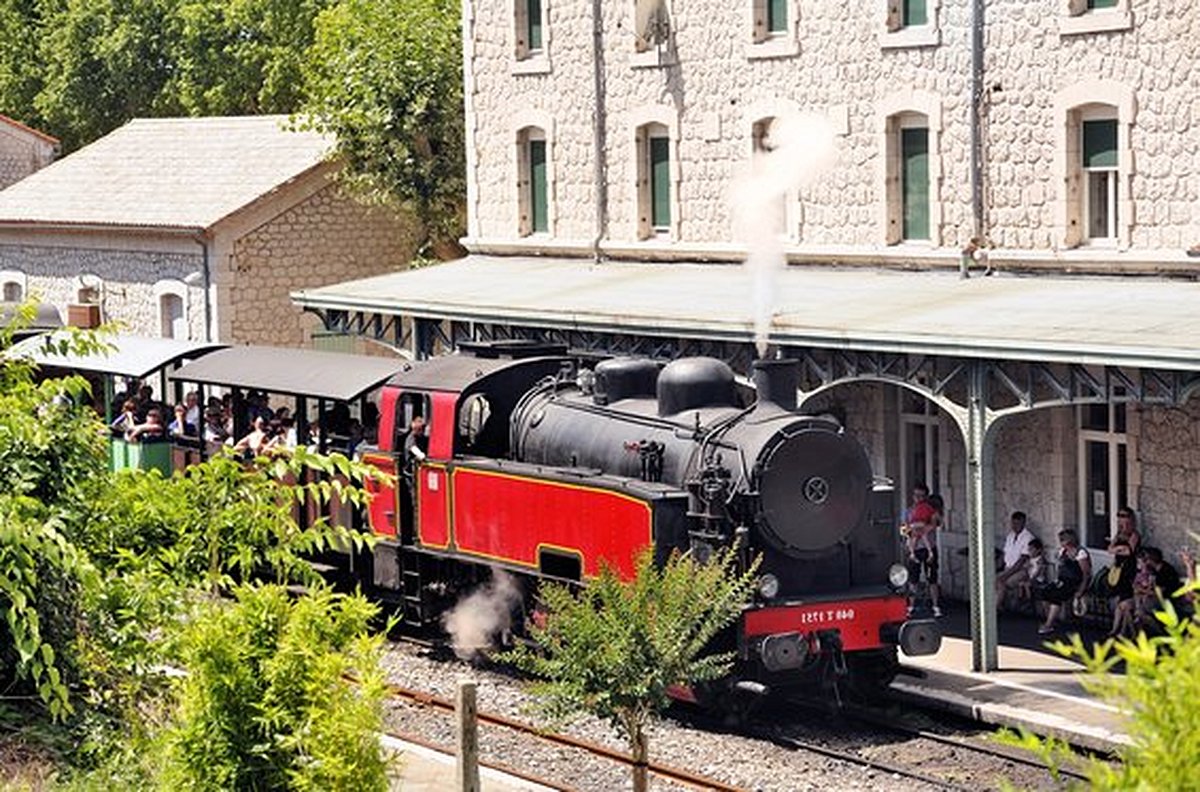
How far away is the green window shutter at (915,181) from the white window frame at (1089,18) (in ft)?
7.18

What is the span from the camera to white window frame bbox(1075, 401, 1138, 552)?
66.0 feet

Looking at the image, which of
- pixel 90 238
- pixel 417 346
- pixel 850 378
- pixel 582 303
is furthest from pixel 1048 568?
pixel 90 238

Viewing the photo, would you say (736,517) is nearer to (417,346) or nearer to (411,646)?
(411,646)

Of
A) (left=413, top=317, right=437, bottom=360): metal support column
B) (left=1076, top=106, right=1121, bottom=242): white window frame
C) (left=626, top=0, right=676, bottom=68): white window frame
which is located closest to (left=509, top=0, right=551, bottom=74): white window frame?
(left=626, top=0, right=676, bottom=68): white window frame

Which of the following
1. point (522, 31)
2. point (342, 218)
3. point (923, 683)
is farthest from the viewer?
point (342, 218)

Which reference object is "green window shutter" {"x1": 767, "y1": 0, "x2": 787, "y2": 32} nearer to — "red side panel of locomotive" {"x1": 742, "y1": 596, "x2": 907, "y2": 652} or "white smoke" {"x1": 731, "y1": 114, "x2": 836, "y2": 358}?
"white smoke" {"x1": 731, "y1": 114, "x2": 836, "y2": 358}

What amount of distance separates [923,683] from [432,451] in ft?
14.8

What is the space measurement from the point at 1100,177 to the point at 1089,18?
144 centimetres

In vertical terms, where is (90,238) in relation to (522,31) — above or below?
below

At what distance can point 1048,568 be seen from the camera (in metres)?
20.8

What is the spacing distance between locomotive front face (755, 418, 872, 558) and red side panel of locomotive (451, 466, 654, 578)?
2.89ft

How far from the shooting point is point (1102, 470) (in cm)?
2066

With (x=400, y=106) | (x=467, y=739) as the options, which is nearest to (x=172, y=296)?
(x=400, y=106)

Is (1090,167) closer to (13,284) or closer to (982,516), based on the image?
(982,516)
